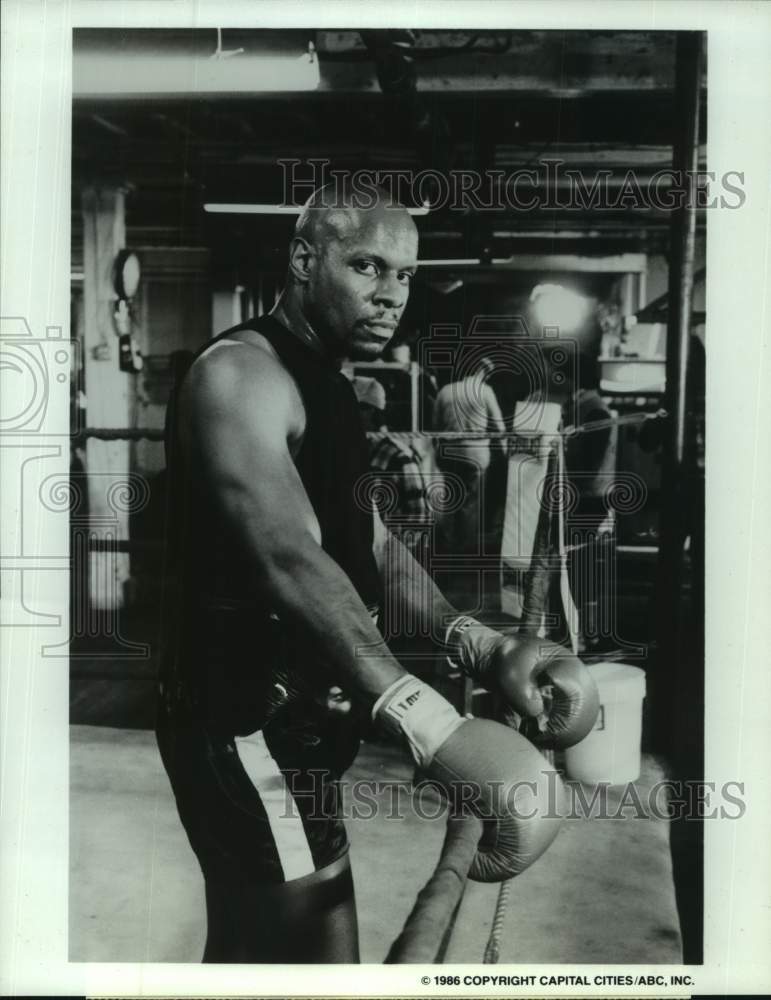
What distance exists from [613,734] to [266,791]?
2.66ft

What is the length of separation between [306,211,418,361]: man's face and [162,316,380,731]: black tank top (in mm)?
84

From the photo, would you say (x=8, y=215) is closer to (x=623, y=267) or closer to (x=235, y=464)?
(x=235, y=464)

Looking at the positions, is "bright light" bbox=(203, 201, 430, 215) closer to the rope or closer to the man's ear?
the man's ear

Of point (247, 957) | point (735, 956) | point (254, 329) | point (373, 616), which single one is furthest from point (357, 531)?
point (735, 956)

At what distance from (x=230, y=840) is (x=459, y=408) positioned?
1.11 meters

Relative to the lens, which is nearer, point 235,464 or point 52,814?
point 235,464

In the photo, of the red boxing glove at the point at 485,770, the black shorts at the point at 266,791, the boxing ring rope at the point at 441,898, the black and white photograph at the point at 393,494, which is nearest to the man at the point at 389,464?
the black and white photograph at the point at 393,494

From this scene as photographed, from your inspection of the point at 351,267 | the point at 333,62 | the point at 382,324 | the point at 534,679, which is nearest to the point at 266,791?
the point at 534,679

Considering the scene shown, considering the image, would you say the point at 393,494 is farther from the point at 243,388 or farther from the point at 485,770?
the point at 485,770

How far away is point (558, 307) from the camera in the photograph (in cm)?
208

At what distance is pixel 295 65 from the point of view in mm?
2055

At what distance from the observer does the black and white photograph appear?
201cm

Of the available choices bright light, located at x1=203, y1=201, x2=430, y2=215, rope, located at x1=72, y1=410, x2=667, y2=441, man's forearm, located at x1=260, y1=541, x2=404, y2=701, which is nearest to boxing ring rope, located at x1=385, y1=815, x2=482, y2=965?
man's forearm, located at x1=260, y1=541, x2=404, y2=701

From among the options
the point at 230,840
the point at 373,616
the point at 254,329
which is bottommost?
the point at 230,840
